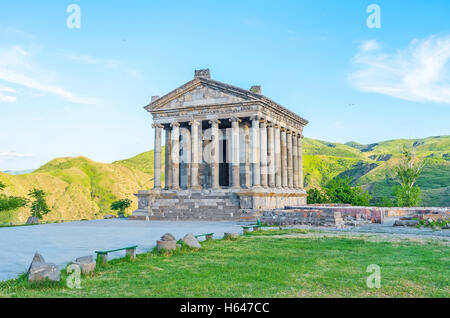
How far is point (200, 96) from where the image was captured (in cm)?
3619

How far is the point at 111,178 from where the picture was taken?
402ft

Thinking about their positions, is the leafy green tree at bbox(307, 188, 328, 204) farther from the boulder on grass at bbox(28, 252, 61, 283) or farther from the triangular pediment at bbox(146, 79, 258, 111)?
the boulder on grass at bbox(28, 252, 61, 283)

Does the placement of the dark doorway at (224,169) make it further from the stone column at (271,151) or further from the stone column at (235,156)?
the stone column at (235,156)

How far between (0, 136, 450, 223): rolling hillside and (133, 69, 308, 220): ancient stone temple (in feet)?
121

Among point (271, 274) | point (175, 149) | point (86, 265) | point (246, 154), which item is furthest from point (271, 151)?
point (86, 265)

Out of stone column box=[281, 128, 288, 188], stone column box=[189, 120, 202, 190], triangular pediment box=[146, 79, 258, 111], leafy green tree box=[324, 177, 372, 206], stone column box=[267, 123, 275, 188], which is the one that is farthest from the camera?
leafy green tree box=[324, 177, 372, 206]

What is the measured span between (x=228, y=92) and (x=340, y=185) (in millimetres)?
18783

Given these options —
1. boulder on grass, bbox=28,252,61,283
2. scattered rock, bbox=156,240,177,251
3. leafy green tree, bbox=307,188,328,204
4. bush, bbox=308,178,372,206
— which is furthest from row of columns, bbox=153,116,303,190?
boulder on grass, bbox=28,252,61,283

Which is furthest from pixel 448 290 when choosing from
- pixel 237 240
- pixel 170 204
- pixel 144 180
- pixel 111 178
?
pixel 144 180

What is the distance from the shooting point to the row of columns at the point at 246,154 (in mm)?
34125

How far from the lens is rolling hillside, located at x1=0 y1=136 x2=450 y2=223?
79.7 metres

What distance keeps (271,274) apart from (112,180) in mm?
117141

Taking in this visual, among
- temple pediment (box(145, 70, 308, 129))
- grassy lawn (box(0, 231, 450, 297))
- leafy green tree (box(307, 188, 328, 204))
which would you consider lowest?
grassy lawn (box(0, 231, 450, 297))

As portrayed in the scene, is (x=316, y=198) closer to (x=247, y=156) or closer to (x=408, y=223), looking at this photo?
(x=247, y=156)
